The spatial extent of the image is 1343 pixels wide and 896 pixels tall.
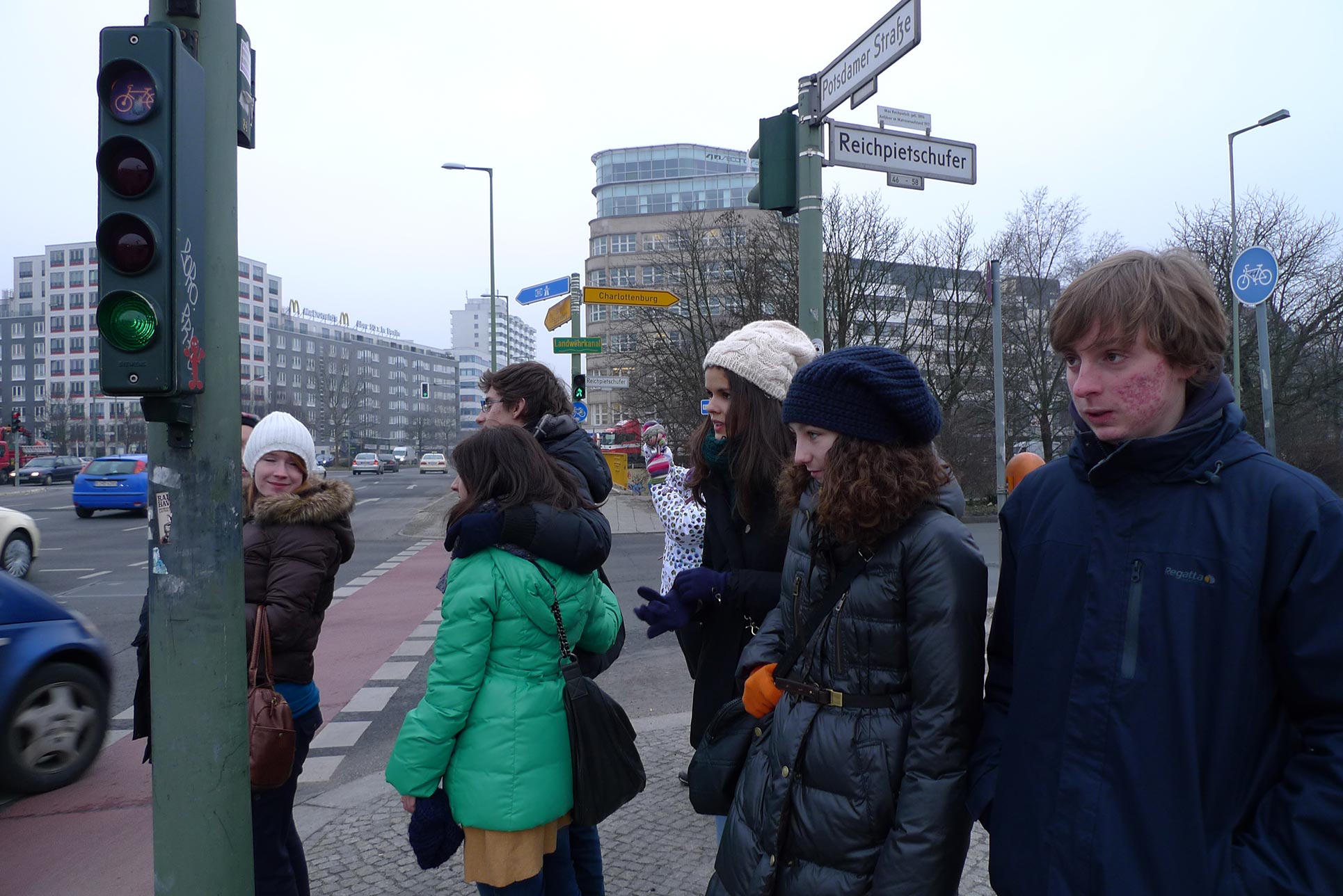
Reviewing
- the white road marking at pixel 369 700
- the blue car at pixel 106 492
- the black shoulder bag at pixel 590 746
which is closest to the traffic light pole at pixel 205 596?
the black shoulder bag at pixel 590 746

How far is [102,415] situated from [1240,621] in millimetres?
123787

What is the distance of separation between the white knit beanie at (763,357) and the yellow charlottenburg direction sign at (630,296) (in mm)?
7997

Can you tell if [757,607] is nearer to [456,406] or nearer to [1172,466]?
[1172,466]

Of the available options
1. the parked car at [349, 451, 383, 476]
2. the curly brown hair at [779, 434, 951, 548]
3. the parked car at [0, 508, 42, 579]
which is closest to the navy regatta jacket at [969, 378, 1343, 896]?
the curly brown hair at [779, 434, 951, 548]

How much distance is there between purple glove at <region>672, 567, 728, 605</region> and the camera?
2.79 m

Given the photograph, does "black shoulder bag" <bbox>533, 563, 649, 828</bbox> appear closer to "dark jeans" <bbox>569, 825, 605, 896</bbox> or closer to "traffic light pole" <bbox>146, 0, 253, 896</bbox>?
"dark jeans" <bbox>569, 825, 605, 896</bbox>

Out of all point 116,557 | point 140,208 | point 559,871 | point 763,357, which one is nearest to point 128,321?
point 140,208

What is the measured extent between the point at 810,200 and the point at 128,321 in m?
3.53

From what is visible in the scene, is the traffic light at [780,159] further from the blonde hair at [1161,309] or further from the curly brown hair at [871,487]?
the blonde hair at [1161,309]

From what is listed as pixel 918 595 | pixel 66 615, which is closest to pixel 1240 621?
pixel 918 595

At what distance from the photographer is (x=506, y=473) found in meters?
2.63

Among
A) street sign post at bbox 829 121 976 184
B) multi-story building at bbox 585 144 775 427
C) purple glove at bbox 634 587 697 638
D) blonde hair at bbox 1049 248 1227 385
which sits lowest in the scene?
purple glove at bbox 634 587 697 638

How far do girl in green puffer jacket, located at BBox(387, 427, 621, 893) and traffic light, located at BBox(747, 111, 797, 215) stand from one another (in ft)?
9.91

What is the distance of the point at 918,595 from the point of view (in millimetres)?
1875
